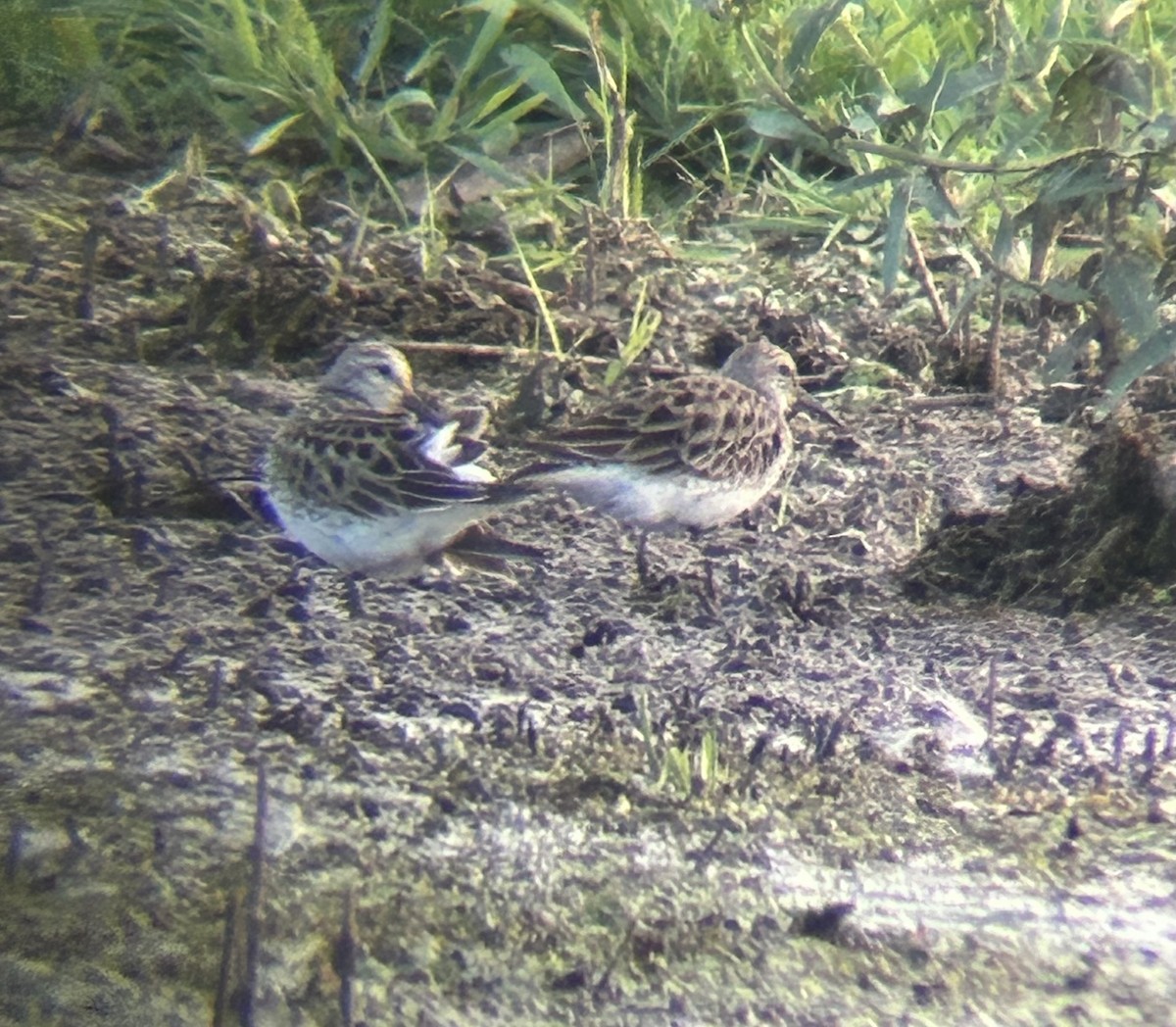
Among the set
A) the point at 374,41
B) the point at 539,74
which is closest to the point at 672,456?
the point at 539,74

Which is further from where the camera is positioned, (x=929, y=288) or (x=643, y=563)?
(x=929, y=288)

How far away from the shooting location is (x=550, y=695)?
10.4 ft

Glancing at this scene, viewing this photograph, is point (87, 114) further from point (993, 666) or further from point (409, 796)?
point (993, 666)

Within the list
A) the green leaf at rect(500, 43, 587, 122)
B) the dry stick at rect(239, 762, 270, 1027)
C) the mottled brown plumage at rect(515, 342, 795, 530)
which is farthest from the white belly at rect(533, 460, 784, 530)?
the green leaf at rect(500, 43, 587, 122)

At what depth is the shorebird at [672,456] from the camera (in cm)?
379

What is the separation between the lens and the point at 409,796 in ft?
9.29

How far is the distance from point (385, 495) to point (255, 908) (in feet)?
4.20

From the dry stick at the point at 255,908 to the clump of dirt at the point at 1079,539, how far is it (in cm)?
165

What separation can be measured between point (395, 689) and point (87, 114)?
2827 millimetres

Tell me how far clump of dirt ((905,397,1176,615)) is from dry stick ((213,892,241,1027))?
179cm

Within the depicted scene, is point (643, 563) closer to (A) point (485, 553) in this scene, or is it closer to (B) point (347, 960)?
(A) point (485, 553)

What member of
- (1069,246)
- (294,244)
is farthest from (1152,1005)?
(294,244)

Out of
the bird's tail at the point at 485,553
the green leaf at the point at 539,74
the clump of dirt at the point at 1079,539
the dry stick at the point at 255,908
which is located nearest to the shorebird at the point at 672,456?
the bird's tail at the point at 485,553

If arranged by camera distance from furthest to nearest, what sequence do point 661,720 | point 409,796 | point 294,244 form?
point 294,244 → point 661,720 → point 409,796
